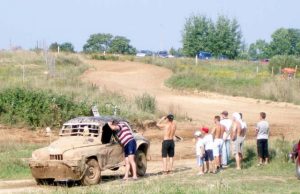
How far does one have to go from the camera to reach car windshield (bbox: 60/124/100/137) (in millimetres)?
21348

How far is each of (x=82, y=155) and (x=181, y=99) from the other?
32.0m

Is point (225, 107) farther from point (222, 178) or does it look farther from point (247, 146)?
point (222, 178)

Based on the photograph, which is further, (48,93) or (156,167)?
(48,93)

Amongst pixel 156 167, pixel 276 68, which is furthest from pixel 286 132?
pixel 276 68

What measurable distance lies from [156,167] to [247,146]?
3.57 m

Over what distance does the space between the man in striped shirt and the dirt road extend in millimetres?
16132

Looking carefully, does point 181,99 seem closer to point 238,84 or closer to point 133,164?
point 238,84

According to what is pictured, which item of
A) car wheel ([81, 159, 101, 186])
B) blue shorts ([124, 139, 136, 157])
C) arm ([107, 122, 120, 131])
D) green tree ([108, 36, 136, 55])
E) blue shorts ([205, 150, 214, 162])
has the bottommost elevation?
car wheel ([81, 159, 101, 186])

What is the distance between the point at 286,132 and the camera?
36969 mm

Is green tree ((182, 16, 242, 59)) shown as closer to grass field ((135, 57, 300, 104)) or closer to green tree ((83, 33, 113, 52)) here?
grass field ((135, 57, 300, 104))

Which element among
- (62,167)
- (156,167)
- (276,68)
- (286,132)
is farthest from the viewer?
(276,68)

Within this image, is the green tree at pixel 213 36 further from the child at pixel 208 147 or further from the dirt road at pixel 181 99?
the child at pixel 208 147

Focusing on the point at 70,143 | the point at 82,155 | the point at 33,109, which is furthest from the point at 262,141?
the point at 33,109

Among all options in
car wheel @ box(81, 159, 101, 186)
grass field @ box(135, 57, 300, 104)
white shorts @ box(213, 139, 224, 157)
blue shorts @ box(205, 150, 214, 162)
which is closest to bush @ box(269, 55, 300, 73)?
grass field @ box(135, 57, 300, 104)
